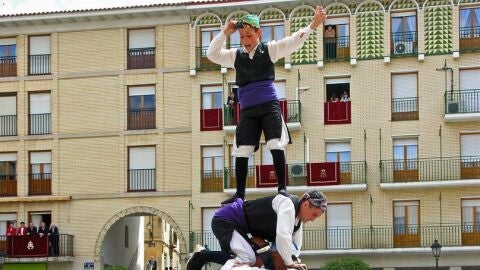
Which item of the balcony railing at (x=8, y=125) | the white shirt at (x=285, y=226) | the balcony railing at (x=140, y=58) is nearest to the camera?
the white shirt at (x=285, y=226)

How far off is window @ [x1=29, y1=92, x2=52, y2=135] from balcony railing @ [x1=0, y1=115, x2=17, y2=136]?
3.07 feet

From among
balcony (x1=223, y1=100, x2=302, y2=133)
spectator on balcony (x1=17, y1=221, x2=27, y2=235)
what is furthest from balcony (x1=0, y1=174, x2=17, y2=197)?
balcony (x1=223, y1=100, x2=302, y2=133)

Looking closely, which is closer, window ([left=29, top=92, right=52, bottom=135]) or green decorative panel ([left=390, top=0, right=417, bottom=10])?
green decorative panel ([left=390, top=0, right=417, bottom=10])

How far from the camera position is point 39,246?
55875 millimetres

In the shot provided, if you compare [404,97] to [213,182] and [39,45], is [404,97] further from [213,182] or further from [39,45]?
[39,45]

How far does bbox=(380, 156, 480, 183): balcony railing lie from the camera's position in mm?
52434

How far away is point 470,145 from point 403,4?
8.04m

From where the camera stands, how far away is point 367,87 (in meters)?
54.4

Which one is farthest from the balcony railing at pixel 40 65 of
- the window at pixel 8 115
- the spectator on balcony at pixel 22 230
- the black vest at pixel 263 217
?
the black vest at pixel 263 217

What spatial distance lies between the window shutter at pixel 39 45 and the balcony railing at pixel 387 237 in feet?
44.1

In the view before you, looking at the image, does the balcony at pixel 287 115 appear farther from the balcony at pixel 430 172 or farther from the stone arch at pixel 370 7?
the stone arch at pixel 370 7

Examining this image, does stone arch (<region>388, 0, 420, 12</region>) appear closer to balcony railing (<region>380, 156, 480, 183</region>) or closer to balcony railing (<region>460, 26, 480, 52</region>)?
balcony railing (<region>460, 26, 480, 52</region>)

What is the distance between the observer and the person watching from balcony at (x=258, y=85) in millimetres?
14477

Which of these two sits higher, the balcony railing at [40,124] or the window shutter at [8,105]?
the window shutter at [8,105]
